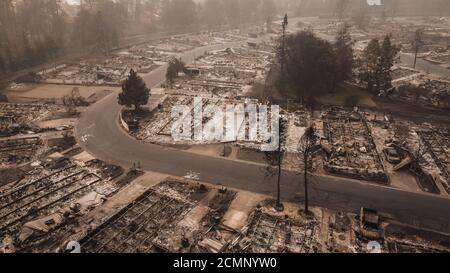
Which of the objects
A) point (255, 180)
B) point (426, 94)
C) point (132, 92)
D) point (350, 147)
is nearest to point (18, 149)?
point (132, 92)

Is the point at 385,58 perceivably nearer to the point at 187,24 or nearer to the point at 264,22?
the point at 187,24

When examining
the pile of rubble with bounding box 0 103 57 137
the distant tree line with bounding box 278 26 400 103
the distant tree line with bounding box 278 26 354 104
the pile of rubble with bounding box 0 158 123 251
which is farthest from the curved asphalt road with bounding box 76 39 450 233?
the distant tree line with bounding box 278 26 354 104

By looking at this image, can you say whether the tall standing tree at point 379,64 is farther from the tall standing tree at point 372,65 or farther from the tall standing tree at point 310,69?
the tall standing tree at point 310,69

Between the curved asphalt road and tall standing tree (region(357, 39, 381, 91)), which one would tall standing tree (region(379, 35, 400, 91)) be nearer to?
tall standing tree (region(357, 39, 381, 91))

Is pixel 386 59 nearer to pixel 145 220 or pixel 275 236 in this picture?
pixel 275 236

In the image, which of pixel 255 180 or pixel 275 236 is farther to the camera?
pixel 255 180

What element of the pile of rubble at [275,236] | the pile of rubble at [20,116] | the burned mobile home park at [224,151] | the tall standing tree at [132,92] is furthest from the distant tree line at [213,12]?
the pile of rubble at [275,236]
